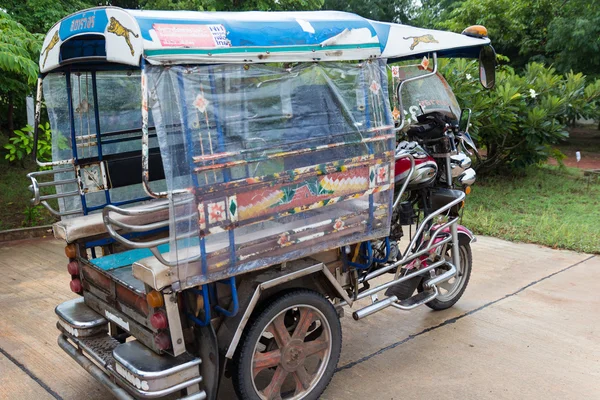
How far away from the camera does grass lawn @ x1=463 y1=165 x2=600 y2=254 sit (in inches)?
260

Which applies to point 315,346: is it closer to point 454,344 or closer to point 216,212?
point 216,212

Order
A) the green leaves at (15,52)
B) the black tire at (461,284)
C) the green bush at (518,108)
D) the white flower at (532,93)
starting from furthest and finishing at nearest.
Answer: the white flower at (532,93), the green bush at (518,108), the green leaves at (15,52), the black tire at (461,284)

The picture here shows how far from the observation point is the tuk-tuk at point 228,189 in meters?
2.52

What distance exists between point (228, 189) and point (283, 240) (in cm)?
45

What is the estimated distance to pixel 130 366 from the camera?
2.64 m

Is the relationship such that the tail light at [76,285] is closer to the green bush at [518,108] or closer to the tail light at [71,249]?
the tail light at [71,249]

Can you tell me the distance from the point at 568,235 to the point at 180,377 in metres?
5.47

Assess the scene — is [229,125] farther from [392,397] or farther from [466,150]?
[466,150]

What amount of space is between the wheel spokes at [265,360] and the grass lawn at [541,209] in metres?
4.52

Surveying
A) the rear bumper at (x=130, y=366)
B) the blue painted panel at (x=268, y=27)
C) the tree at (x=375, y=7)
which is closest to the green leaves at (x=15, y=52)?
the rear bumper at (x=130, y=366)

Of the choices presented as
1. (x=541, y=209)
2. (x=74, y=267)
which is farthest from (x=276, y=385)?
(x=541, y=209)

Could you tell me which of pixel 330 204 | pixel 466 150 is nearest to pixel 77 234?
pixel 330 204

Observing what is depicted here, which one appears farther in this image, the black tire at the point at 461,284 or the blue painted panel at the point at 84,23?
the black tire at the point at 461,284

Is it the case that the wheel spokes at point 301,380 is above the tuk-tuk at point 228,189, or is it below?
below
